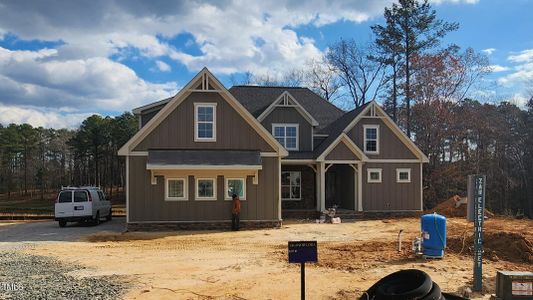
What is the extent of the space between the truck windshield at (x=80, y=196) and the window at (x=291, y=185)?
34.0ft

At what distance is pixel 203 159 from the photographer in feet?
65.2

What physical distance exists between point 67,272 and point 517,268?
1079 centimetres

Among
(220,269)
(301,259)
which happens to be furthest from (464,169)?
(301,259)

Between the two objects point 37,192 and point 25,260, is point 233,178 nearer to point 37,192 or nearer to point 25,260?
point 25,260

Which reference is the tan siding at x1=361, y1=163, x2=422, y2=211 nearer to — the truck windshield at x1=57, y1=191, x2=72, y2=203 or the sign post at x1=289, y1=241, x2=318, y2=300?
the truck windshield at x1=57, y1=191, x2=72, y2=203

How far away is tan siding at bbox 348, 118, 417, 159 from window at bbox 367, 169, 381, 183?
0.75 metres

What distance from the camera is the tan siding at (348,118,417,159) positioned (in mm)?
25766

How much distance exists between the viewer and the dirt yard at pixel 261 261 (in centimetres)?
951

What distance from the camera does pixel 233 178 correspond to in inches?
806

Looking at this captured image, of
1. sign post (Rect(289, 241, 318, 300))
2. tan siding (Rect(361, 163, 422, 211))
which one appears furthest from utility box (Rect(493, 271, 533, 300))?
tan siding (Rect(361, 163, 422, 211))

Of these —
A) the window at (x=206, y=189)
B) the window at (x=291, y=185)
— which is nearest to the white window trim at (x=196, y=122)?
the window at (x=206, y=189)

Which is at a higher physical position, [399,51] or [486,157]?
[399,51]

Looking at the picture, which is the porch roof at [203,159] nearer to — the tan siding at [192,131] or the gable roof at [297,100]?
the tan siding at [192,131]

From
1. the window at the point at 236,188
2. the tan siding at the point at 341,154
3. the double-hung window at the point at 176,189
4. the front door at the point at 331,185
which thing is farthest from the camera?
the front door at the point at 331,185
